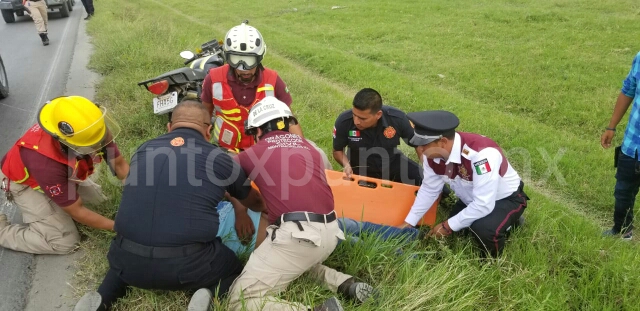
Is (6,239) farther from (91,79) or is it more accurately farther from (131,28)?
(131,28)

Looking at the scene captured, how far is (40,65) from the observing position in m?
8.09

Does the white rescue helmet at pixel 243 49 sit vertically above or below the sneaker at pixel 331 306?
above

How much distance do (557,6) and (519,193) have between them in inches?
484

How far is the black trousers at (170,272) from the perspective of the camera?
2342 mm

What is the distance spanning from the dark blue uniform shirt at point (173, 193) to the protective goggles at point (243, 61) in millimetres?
1415

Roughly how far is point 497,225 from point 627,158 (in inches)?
50.5

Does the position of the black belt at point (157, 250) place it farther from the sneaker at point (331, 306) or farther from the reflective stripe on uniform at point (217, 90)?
the reflective stripe on uniform at point (217, 90)

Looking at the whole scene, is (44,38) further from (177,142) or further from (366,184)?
(177,142)

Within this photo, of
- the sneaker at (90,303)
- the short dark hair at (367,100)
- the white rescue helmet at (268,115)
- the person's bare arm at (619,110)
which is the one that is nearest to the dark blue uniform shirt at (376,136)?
the short dark hair at (367,100)

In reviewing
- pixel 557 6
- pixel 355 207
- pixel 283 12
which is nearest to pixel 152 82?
pixel 355 207

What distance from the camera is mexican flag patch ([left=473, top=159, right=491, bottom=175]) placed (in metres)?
2.96

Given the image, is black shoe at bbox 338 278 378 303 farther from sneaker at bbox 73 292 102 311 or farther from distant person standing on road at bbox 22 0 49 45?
distant person standing on road at bbox 22 0 49 45

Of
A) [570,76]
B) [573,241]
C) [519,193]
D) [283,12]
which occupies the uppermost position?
[519,193]

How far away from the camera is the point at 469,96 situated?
7613 millimetres
